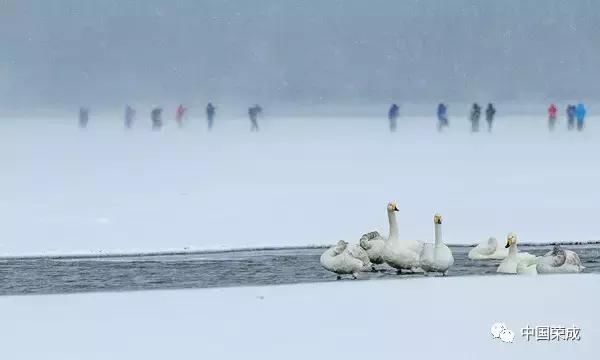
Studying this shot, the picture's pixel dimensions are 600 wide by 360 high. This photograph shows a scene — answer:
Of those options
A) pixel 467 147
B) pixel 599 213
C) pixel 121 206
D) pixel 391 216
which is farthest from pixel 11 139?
pixel 391 216

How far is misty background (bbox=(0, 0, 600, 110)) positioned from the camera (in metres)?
92.7

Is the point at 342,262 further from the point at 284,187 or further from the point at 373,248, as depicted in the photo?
the point at 284,187

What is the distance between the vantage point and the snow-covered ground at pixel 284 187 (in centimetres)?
2117

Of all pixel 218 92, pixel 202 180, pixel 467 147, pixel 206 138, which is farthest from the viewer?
pixel 218 92

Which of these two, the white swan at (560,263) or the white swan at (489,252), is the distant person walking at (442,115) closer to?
the white swan at (489,252)

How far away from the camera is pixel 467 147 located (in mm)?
44781

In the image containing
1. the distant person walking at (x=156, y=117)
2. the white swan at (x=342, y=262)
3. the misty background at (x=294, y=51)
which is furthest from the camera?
the misty background at (x=294, y=51)

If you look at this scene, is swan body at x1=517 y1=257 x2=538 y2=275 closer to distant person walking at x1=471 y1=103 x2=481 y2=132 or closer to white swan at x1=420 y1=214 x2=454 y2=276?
white swan at x1=420 y1=214 x2=454 y2=276

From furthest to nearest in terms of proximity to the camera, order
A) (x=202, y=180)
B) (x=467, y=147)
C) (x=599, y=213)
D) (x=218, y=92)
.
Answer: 1. (x=218, y=92)
2. (x=467, y=147)
3. (x=202, y=180)
4. (x=599, y=213)

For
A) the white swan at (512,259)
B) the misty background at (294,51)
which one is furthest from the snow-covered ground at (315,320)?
the misty background at (294,51)

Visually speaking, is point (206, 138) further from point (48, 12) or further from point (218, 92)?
point (48, 12)

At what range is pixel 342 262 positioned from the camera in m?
16.0

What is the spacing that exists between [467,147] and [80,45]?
5999cm

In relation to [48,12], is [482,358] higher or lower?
lower
